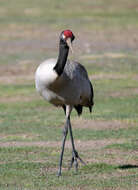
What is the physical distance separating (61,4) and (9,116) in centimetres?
2474

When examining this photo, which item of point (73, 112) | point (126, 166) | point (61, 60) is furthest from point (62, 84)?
point (73, 112)

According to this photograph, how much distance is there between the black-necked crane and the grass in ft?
2.07

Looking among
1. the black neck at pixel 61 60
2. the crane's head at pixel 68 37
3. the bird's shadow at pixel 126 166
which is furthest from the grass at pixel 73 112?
the crane's head at pixel 68 37

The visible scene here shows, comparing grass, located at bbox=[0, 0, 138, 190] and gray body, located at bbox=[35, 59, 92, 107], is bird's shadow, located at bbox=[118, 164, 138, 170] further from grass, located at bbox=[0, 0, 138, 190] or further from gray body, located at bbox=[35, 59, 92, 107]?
gray body, located at bbox=[35, 59, 92, 107]

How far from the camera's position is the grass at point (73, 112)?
349 inches

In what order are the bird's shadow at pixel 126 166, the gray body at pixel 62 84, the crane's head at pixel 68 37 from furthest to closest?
the bird's shadow at pixel 126 166 → the gray body at pixel 62 84 → the crane's head at pixel 68 37

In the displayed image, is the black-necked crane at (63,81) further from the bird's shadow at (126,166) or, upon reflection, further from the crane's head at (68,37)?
the bird's shadow at (126,166)

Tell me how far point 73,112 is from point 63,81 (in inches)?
228

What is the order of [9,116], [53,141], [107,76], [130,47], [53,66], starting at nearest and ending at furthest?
1. [53,66]
2. [53,141]
3. [9,116]
4. [107,76]
5. [130,47]

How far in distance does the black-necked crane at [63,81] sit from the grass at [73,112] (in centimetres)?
63

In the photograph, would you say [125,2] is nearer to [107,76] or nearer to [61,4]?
[61,4]

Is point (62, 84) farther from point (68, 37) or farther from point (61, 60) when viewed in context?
point (68, 37)

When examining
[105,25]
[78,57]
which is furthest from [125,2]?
[78,57]

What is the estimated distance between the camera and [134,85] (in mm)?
17953
